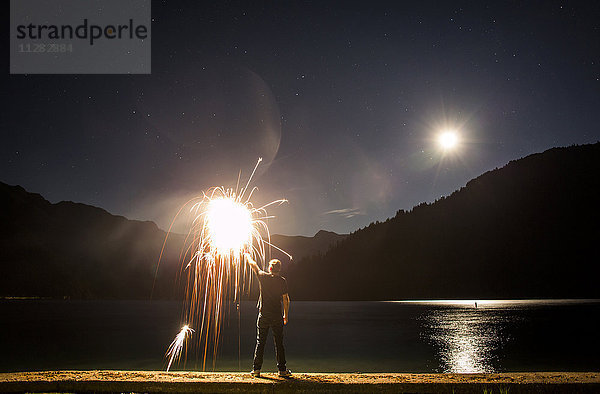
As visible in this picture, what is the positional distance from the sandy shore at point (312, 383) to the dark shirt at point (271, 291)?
1.71 meters

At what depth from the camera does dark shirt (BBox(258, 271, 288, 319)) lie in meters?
13.1

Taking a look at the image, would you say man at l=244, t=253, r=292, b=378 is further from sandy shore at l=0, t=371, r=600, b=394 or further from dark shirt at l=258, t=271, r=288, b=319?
sandy shore at l=0, t=371, r=600, b=394

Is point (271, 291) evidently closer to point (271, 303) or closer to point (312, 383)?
point (271, 303)

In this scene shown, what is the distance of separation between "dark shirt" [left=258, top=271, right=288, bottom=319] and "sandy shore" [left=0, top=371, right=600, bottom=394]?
1707mm

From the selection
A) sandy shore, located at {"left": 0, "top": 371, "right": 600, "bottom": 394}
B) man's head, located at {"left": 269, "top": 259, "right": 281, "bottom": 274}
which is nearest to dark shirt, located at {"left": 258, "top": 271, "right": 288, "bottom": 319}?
man's head, located at {"left": 269, "top": 259, "right": 281, "bottom": 274}

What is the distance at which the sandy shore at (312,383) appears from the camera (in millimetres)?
10844

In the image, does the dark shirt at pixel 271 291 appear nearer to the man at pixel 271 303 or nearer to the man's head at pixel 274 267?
the man at pixel 271 303

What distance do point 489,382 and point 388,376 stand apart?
261cm

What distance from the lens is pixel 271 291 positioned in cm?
1314

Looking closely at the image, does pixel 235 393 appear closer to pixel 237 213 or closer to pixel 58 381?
pixel 58 381

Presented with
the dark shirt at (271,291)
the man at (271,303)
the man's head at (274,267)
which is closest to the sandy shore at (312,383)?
the man at (271,303)

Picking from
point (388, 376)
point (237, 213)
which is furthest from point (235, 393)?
point (237, 213)

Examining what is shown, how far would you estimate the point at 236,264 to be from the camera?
15547 millimetres

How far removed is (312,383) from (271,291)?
8.84 feet
